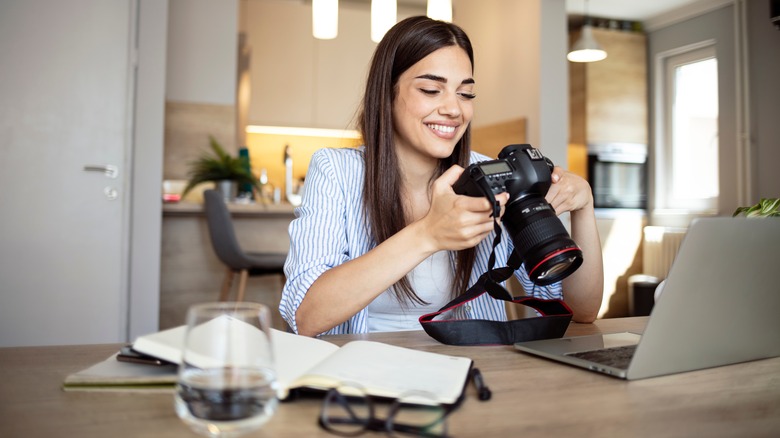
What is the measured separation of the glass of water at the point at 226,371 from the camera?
450mm

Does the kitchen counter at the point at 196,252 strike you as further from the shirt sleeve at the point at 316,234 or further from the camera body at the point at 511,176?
the camera body at the point at 511,176

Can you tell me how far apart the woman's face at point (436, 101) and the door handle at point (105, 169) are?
6.08ft

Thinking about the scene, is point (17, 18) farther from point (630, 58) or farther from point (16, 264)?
point (630, 58)

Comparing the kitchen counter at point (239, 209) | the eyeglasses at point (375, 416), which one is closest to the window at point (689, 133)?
the kitchen counter at point (239, 209)

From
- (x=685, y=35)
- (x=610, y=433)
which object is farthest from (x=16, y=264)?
(x=685, y=35)

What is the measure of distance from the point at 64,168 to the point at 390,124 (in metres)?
1.92

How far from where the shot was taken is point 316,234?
114 cm

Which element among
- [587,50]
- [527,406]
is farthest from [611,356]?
[587,50]

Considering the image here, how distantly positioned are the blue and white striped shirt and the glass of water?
53 centimetres

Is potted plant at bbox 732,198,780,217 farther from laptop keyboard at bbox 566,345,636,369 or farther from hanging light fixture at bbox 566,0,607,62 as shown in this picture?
hanging light fixture at bbox 566,0,607,62

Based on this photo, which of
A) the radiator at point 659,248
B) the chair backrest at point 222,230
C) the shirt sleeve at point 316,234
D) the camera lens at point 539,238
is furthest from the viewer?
the radiator at point 659,248

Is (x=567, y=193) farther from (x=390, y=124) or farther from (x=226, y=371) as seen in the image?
(x=226, y=371)

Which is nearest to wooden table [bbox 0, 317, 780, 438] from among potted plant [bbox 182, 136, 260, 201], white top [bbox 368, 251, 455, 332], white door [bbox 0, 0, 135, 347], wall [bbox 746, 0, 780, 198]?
white top [bbox 368, 251, 455, 332]

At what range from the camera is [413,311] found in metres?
1.28
